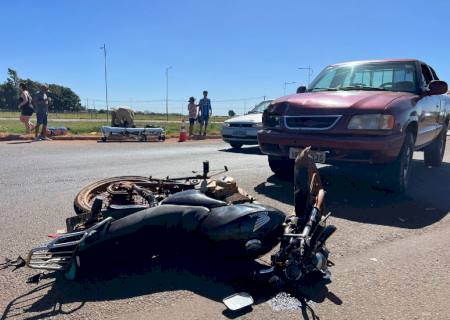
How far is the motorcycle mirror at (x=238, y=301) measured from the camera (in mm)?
2502

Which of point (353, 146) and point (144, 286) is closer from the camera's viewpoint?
point (144, 286)

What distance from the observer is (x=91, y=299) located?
8.52 feet

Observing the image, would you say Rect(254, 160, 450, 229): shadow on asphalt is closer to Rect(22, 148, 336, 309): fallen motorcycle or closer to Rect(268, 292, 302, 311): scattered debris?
Rect(22, 148, 336, 309): fallen motorcycle

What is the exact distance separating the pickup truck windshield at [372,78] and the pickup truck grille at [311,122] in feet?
4.05

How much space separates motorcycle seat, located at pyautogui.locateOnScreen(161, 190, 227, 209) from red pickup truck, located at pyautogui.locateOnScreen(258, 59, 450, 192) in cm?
259

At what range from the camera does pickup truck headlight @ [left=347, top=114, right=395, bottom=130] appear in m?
5.05

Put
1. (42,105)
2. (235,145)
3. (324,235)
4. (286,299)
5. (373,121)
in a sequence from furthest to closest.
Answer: (42,105) < (235,145) < (373,121) < (324,235) < (286,299)

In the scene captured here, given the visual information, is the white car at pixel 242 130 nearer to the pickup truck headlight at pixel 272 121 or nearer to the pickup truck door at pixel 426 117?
the pickup truck door at pixel 426 117

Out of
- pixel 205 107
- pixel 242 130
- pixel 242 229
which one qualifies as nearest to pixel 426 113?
pixel 242 229

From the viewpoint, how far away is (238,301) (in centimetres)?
256

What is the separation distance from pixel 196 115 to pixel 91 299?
1408cm

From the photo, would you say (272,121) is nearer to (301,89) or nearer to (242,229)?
(301,89)

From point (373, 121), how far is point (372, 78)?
1.72 metres

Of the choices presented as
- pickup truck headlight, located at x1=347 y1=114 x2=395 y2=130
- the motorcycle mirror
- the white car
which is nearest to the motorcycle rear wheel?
the motorcycle mirror
